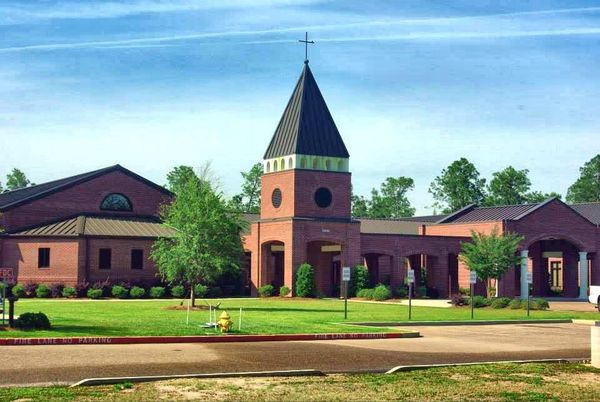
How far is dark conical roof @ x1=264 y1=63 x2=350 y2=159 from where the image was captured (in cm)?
6359

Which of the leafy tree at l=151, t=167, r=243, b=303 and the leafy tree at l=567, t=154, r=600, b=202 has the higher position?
the leafy tree at l=567, t=154, r=600, b=202

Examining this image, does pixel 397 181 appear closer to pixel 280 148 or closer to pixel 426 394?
pixel 280 148

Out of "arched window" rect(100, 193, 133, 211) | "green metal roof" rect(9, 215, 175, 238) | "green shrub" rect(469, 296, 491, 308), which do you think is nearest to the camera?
"green shrub" rect(469, 296, 491, 308)

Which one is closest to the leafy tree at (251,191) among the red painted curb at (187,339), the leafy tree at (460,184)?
the leafy tree at (460,184)

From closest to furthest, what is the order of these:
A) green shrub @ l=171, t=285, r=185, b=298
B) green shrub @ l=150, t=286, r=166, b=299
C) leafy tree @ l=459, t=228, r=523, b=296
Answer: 1. leafy tree @ l=459, t=228, r=523, b=296
2. green shrub @ l=150, t=286, r=166, b=299
3. green shrub @ l=171, t=285, r=185, b=298

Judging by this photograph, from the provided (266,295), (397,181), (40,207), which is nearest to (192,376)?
(266,295)

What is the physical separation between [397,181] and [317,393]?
129064 mm

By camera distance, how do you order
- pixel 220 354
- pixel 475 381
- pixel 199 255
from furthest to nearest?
A: pixel 199 255 → pixel 220 354 → pixel 475 381

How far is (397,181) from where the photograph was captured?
14300 cm

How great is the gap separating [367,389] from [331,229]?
47894 millimetres

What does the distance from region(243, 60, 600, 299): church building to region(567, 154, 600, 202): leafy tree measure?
297 ft

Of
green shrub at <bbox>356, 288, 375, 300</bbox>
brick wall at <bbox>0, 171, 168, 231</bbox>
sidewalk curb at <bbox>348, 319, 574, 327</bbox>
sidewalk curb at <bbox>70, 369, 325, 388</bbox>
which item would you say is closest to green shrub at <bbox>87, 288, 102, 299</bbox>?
brick wall at <bbox>0, 171, 168, 231</bbox>

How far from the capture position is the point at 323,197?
64250mm

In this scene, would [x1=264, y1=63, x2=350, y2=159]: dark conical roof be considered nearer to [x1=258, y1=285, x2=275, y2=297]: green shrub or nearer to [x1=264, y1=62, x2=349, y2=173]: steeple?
[x1=264, y1=62, x2=349, y2=173]: steeple
